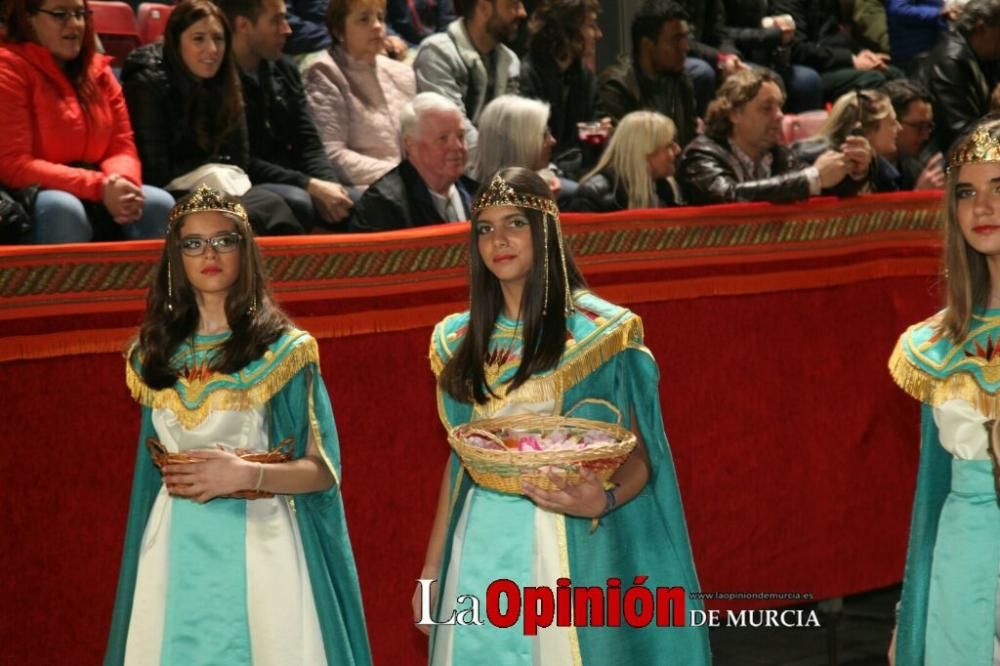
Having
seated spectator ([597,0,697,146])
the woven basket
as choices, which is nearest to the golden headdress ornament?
the woven basket

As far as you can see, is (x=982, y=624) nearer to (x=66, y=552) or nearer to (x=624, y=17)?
(x=66, y=552)

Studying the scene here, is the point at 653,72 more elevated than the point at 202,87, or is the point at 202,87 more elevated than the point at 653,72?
the point at 202,87

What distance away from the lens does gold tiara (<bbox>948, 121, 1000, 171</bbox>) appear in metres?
3.74

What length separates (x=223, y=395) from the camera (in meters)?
3.97

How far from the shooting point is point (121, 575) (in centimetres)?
404

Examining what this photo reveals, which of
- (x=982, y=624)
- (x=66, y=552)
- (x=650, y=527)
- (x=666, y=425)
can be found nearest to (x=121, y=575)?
(x=66, y=552)

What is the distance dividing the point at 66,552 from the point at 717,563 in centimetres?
259

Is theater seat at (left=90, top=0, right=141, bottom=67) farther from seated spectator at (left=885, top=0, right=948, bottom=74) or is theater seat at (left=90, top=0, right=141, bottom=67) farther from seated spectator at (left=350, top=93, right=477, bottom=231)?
seated spectator at (left=885, top=0, right=948, bottom=74)

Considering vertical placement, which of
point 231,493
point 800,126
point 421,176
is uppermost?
point 421,176

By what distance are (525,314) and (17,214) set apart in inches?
68.0

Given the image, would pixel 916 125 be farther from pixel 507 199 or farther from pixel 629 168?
pixel 507 199

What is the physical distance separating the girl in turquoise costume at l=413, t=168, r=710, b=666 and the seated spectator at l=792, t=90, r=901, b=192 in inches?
139

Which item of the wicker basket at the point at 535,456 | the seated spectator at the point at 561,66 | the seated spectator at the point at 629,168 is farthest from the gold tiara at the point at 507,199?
the seated spectator at the point at 561,66

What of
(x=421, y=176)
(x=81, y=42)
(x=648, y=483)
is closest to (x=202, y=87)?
(x=81, y=42)
